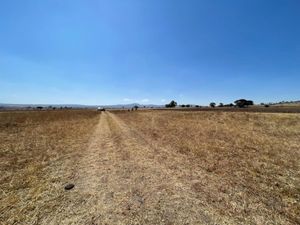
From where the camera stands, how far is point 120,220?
4.49m

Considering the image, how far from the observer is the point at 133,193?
588 cm

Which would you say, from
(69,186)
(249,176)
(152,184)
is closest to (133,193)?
(152,184)

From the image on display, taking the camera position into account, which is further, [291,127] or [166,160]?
[291,127]

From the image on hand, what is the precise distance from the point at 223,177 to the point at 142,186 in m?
3.19

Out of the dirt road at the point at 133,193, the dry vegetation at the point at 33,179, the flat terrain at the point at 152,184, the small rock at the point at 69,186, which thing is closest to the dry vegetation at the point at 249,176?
the flat terrain at the point at 152,184

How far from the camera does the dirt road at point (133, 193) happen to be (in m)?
4.58

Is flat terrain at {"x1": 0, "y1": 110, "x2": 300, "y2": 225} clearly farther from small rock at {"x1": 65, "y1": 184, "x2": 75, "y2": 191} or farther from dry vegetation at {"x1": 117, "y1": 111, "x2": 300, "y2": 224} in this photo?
small rock at {"x1": 65, "y1": 184, "x2": 75, "y2": 191}

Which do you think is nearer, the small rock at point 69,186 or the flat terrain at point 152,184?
the flat terrain at point 152,184

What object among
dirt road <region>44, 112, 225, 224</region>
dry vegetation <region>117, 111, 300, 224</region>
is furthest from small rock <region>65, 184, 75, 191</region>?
dry vegetation <region>117, 111, 300, 224</region>

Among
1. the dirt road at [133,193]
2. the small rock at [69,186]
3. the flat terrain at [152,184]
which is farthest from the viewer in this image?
the small rock at [69,186]

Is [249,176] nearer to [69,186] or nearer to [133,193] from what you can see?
[133,193]

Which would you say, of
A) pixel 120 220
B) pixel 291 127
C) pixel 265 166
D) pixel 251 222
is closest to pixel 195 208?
pixel 251 222

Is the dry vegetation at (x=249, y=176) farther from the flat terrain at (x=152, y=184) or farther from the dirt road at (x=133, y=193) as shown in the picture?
the dirt road at (x=133, y=193)

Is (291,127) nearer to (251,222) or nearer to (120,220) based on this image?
(251,222)
